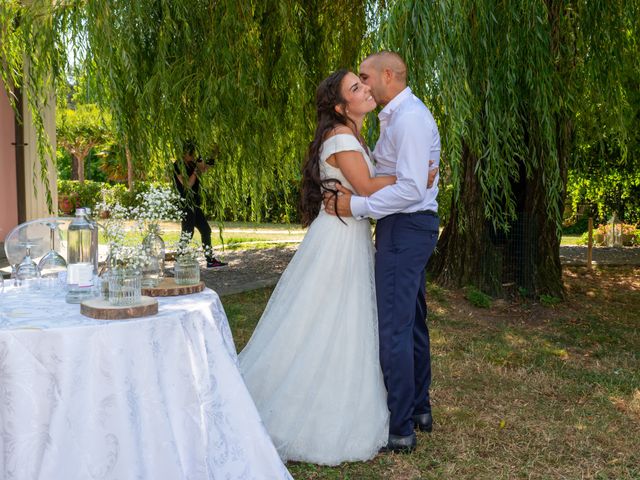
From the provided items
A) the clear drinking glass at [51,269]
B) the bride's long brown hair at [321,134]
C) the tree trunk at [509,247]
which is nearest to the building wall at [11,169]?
the tree trunk at [509,247]

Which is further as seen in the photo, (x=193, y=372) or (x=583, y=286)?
(x=583, y=286)

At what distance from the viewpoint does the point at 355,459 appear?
10.8 feet

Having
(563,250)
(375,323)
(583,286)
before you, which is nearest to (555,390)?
(375,323)

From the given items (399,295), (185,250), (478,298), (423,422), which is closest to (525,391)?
(423,422)

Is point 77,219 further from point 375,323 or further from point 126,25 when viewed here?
point 126,25

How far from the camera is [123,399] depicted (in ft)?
7.88

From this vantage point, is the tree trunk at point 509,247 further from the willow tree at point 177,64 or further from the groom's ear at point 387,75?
the groom's ear at point 387,75

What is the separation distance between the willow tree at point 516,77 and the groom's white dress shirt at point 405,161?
2.45ft

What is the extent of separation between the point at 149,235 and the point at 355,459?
1.37m

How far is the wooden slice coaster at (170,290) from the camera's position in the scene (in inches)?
111

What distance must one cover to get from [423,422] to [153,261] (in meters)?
1.73

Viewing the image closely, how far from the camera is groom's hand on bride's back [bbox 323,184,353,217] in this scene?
332 centimetres

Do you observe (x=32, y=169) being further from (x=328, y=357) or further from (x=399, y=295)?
(x=399, y=295)

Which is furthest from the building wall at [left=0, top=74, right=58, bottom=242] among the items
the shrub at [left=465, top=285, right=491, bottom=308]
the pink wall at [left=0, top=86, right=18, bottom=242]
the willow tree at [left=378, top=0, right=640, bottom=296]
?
the willow tree at [left=378, top=0, right=640, bottom=296]
